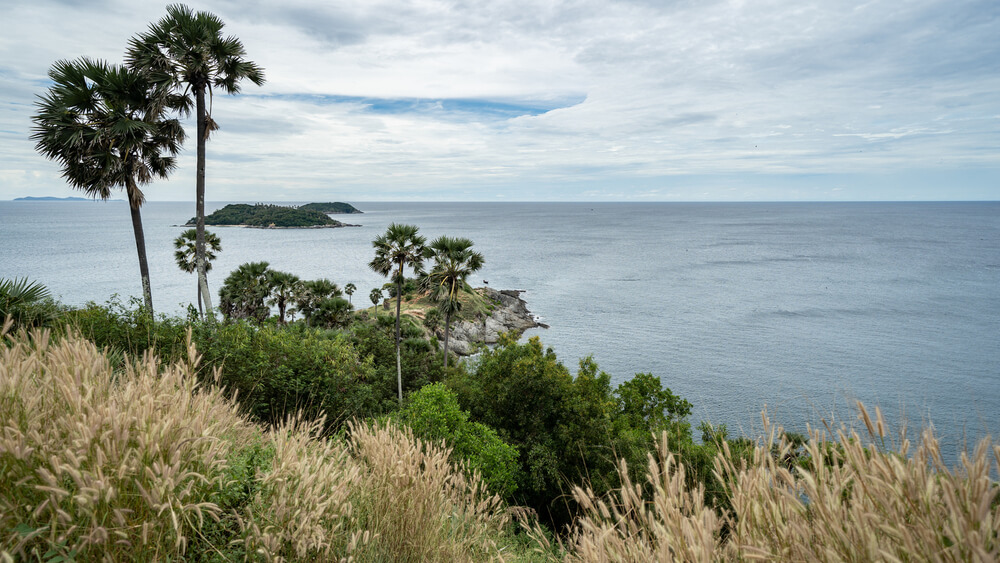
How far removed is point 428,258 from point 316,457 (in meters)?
22.0

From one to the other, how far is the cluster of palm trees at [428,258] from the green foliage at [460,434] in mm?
11669

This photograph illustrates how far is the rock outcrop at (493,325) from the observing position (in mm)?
50406

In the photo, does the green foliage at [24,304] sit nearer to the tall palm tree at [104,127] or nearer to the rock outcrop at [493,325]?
the tall palm tree at [104,127]

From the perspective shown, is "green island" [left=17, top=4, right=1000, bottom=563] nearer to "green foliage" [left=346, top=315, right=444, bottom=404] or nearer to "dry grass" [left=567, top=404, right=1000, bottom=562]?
"dry grass" [left=567, top=404, right=1000, bottom=562]

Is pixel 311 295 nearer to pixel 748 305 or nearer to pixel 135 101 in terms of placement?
pixel 135 101

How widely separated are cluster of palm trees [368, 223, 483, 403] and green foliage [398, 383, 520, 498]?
1167 cm

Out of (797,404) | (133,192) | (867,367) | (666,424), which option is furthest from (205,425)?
(867,367)

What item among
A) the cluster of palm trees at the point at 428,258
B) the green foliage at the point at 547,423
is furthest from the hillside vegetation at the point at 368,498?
the cluster of palm trees at the point at 428,258

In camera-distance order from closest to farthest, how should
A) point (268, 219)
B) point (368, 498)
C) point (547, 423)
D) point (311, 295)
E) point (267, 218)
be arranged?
point (368, 498), point (547, 423), point (311, 295), point (268, 219), point (267, 218)

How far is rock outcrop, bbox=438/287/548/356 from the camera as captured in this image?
165ft

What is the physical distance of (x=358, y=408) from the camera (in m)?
13.1

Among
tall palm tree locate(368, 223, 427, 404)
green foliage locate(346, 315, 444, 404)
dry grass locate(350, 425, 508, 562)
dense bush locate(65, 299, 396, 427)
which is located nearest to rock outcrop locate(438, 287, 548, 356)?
green foliage locate(346, 315, 444, 404)

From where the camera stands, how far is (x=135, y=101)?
16000 millimetres

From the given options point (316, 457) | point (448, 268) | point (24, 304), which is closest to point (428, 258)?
point (448, 268)
